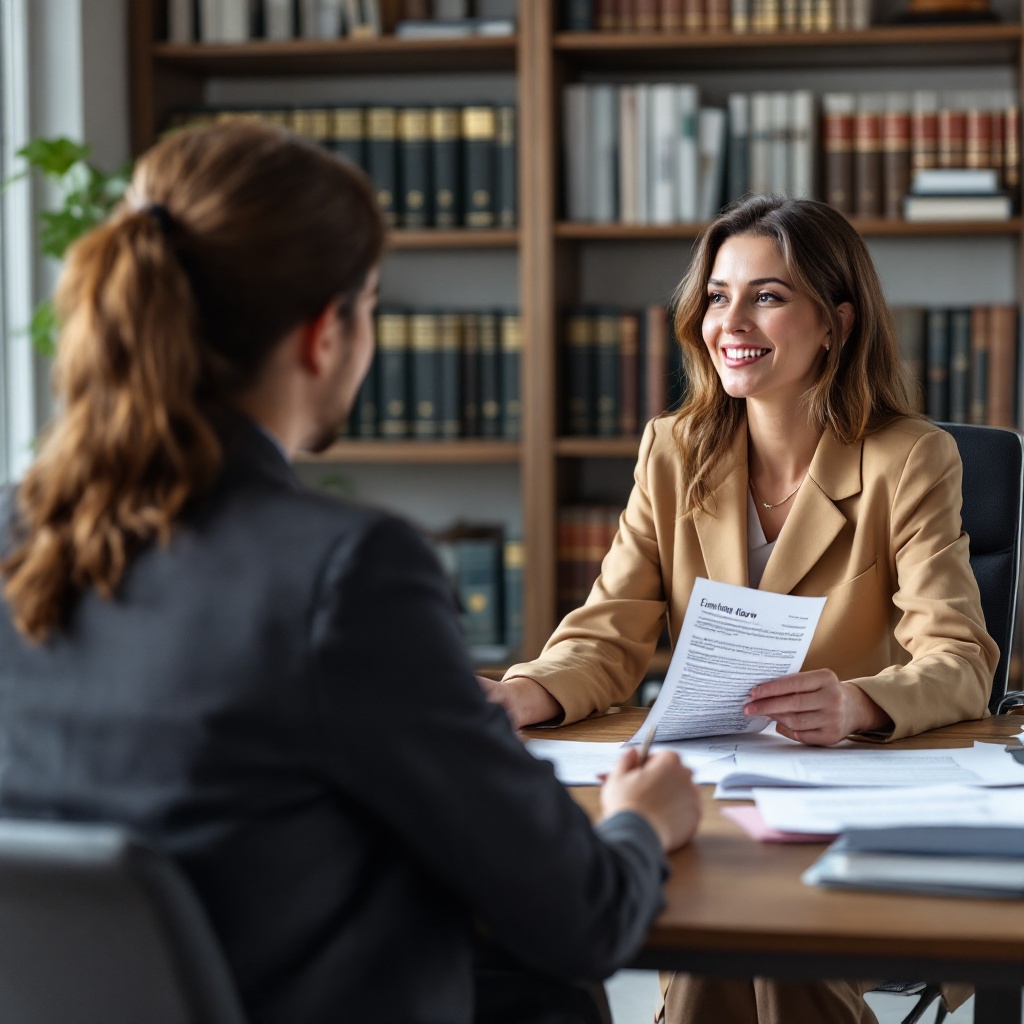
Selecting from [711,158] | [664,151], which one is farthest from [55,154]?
[711,158]

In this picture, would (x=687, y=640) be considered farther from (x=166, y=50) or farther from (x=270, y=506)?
(x=166, y=50)

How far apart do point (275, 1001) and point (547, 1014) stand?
0.30 m

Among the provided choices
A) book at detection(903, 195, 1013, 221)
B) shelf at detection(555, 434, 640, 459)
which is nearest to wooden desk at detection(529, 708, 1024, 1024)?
shelf at detection(555, 434, 640, 459)

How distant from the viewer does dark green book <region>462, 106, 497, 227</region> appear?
10.4 feet

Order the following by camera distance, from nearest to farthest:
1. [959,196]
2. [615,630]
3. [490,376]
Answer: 1. [615,630]
2. [959,196]
3. [490,376]

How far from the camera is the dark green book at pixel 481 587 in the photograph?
3264mm

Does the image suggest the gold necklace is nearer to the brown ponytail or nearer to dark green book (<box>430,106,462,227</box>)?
the brown ponytail

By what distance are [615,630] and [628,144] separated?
5.45 ft

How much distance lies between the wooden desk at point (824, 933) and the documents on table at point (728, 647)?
14.4 inches

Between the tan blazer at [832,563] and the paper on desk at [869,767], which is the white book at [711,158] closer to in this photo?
the tan blazer at [832,563]

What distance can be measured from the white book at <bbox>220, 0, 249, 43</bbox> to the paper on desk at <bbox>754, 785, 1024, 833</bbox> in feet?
8.43

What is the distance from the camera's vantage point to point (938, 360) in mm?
3094

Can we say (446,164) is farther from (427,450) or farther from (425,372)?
(427,450)

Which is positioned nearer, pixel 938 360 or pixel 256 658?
pixel 256 658
